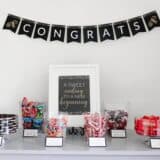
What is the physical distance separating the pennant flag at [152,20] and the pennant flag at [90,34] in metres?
0.29

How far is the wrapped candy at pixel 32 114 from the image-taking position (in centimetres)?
139

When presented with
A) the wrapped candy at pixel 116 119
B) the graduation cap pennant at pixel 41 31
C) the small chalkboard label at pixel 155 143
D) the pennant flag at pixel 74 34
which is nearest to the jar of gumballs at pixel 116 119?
the wrapped candy at pixel 116 119

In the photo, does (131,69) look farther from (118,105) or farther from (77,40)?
(77,40)

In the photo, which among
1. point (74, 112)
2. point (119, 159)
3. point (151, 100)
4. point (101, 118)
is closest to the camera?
point (119, 159)

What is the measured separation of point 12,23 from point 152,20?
2.59ft

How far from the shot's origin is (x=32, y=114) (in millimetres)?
1396

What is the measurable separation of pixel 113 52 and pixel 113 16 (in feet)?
0.67

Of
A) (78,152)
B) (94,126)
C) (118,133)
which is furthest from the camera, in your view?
(118,133)

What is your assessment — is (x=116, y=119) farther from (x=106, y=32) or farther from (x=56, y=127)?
(x=106, y=32)

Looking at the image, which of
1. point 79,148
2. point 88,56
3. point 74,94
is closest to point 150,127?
point 79,148

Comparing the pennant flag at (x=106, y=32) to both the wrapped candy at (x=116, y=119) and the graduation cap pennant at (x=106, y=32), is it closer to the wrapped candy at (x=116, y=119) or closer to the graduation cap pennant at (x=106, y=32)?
the graduation cap pennant at (x=106, y=32)

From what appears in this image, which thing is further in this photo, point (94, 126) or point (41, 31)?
point (41, 31)

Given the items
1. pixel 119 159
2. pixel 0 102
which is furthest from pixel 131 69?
pixel 0 102

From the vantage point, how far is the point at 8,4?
5.15ft
